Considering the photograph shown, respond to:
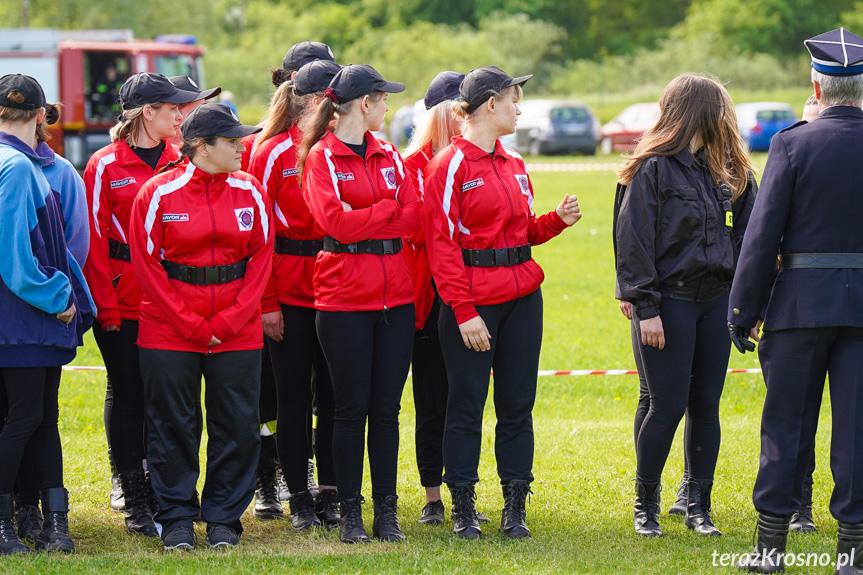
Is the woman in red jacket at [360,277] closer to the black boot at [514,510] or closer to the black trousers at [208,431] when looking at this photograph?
the black trousers at [208,431]

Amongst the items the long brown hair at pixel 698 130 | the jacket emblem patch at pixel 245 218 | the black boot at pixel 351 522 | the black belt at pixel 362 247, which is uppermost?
the long brown hair at pixel 698 130

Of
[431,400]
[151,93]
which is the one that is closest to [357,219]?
[431,400]

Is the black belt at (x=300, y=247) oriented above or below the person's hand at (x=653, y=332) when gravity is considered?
above

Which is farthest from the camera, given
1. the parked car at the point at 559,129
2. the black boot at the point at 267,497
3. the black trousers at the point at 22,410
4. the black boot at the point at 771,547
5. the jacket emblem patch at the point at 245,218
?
the parked car at the point at 559,129

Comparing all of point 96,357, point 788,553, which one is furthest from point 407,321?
point 96,357

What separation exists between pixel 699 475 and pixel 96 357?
6427mm

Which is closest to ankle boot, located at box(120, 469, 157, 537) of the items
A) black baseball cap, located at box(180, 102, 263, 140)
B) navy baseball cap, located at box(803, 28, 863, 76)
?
black baseball cap, located at box(180, 102, 263, 140)

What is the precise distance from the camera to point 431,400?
18.6ft

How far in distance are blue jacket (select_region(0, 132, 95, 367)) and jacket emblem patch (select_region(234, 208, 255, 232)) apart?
0.84m

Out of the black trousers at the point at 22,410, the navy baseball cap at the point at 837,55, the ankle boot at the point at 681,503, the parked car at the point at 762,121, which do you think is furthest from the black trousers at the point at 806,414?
the parked car at the point at 762,121

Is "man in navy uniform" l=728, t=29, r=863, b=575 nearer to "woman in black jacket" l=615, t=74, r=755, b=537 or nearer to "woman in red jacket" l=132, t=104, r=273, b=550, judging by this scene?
"woman in black jacket" l=615, t=74, r=755, b=537

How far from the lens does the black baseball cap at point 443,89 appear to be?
5.62m

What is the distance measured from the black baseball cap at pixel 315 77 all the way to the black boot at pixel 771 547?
117 inches

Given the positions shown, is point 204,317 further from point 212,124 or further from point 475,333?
point 475,333
